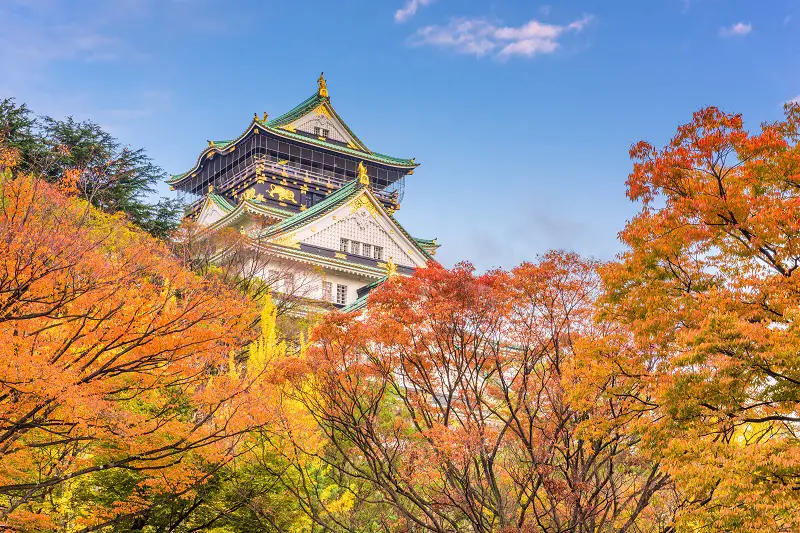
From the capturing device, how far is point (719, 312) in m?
11.6

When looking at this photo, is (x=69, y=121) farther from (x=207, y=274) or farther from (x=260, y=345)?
(x=260, y=345)

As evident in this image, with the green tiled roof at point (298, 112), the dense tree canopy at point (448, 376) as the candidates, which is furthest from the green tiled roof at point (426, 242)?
the dense tree canopy at point (448, 376)

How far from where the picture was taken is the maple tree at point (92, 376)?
12.9 metres

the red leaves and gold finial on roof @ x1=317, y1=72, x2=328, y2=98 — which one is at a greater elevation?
gold finial on roof @ x1=317, y1=72, x2=328, y2=98

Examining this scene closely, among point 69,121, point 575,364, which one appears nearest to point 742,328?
point 575,364

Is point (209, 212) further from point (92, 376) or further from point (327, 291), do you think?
point (92, 376)

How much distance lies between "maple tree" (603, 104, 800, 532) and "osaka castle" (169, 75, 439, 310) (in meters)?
21.7

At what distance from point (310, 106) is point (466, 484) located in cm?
4051

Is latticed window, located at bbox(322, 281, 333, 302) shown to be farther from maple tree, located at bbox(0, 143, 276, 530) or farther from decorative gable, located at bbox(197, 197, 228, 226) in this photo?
maple tree, located at bbox(0, 143, 276, 530)

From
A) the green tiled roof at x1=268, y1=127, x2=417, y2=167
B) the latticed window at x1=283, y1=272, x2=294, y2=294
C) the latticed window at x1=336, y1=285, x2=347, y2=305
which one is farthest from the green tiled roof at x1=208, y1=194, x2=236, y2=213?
the latticed window at x1=283, y1=272, x2=294, y2=294

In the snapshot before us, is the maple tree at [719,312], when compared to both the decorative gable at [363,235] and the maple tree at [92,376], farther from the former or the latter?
the decorative gable at [363,235]

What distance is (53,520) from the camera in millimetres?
17266

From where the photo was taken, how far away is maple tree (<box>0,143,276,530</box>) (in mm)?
12938

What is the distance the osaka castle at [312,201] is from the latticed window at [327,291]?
0.06 meters
